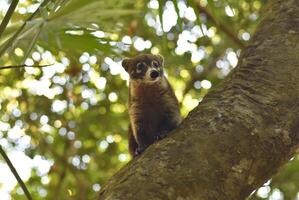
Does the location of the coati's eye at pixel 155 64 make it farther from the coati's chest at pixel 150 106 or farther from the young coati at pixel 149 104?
the coati's chest at pixel 150 106

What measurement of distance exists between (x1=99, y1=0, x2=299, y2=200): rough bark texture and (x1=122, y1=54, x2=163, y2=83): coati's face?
142cm

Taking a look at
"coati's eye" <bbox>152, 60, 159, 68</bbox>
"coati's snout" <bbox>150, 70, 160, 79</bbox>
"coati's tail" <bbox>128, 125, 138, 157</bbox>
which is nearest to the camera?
"coati's tail" <bbox>128, 125, 138, 157</bbox>

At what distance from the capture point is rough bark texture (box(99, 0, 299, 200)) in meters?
2.02

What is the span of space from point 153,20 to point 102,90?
884mm

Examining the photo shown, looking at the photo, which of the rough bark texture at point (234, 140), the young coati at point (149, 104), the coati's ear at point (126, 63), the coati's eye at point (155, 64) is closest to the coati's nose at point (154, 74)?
the young coati at point (149, 104)

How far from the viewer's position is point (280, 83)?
8.48ft

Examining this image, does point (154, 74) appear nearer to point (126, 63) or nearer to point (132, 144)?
point (126, 63)

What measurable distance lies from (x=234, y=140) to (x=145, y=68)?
220cm

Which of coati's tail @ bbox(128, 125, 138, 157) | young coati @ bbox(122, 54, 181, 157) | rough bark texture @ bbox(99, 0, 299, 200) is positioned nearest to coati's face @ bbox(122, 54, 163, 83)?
young coati @ bbox(122, 54, 181, 157)

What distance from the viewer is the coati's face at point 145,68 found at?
14.0 feet

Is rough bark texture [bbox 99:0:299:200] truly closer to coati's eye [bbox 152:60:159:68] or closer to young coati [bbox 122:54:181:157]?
young coati [bbox 122:54:181:157]

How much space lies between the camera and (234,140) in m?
2.25

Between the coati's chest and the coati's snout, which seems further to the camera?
the coati's snout

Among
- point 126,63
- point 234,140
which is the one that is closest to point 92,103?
point 126,63
